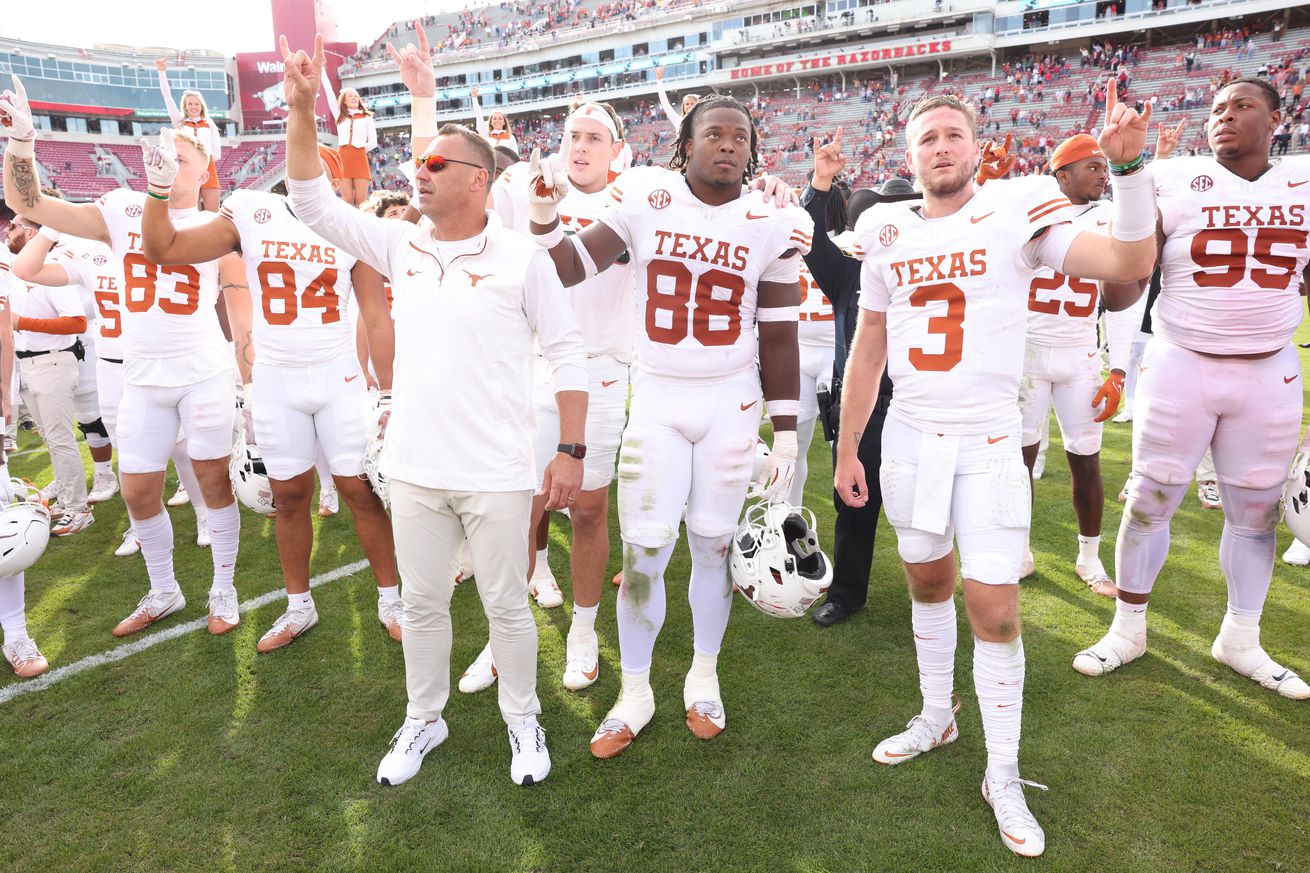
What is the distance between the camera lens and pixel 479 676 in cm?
379

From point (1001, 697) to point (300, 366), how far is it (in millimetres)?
3558

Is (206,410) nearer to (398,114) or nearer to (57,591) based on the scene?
(57,591)

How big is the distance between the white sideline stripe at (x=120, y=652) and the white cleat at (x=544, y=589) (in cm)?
145

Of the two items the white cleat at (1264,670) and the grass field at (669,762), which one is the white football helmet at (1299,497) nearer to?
the white cleat at (1264,670)

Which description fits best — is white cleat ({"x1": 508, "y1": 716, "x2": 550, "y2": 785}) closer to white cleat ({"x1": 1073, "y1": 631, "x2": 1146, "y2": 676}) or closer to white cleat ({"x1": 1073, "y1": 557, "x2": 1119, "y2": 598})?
white cleat ({"x1": 1073, "y1": 631, "x2": 1146, "y2": 676})

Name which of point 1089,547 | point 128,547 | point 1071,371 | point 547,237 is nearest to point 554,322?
point 547,237

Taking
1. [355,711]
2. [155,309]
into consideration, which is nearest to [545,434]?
[355,711]

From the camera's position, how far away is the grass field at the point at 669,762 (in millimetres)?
2717

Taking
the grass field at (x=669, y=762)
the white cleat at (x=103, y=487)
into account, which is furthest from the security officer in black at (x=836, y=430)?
the white cleat at (x=103, y=487)

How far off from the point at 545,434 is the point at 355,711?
162cm

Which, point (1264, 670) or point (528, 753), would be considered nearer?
point (528, 753)

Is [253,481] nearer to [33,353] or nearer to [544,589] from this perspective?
[544,589]

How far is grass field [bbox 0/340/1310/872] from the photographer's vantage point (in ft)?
8.91

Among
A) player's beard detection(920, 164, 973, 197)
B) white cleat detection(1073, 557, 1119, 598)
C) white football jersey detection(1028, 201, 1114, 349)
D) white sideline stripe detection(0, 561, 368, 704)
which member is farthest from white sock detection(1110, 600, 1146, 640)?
white sideline stripe detection(0, 561, 368, 704)
